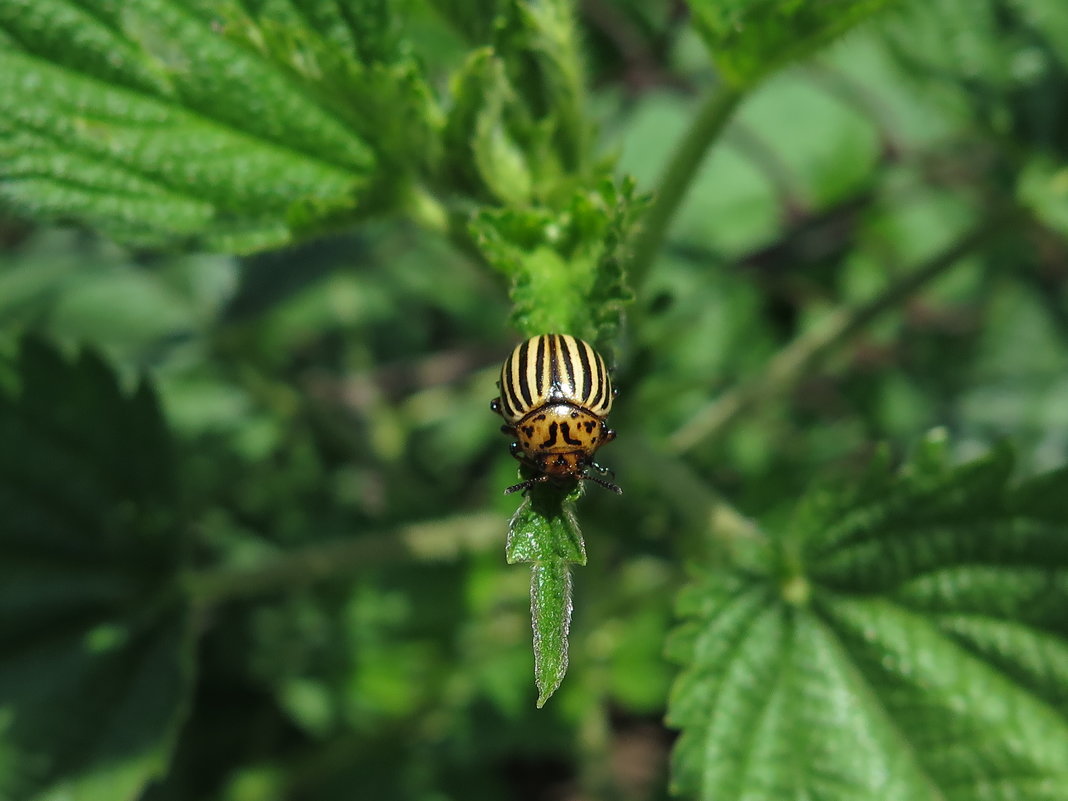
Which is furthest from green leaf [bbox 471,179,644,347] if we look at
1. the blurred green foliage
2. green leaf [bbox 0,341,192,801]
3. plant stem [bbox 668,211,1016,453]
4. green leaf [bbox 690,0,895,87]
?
green leaf [bbox 0,341,192,801]

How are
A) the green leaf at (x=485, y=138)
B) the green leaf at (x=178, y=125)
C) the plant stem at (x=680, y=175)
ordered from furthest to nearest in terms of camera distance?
the plant stem at (x=680, y=175) < the green leaf at (x=178, y=125) < the green leaf at (x=485, y=138)

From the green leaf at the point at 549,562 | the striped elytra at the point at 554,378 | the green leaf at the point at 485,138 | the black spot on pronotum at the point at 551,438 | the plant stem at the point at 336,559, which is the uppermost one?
the green leaf at the point at 485,138

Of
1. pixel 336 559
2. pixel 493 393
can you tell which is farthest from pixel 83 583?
pixel 493 393

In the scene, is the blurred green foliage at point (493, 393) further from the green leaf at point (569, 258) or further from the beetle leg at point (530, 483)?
the beetle leg at point (530, 483)

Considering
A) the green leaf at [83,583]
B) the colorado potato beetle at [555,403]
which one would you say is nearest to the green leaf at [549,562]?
the colorado potato beetle at [555,403]

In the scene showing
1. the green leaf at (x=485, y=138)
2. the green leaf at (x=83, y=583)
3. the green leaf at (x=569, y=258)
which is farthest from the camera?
the green leaf at (x=83, y=583)

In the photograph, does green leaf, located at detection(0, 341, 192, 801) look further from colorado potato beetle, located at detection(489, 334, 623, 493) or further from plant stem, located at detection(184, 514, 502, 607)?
colorado potato beetle, located at detection(489, 334, 623, 493)

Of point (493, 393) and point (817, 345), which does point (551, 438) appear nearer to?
point (817, 345)
